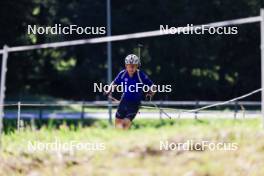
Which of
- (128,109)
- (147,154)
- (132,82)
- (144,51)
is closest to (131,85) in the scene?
(132,82)

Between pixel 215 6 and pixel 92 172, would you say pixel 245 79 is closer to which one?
pixel 215 6

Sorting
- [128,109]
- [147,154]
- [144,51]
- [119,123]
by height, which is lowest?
[147,154]

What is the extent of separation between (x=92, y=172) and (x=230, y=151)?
124 cm

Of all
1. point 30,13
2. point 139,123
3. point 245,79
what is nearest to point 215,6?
point 245,79
